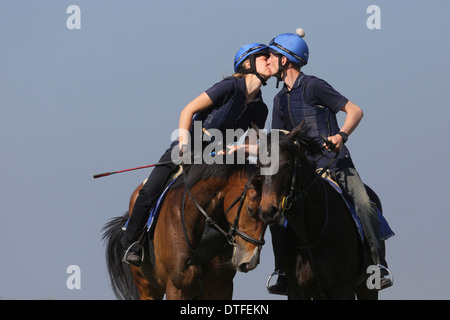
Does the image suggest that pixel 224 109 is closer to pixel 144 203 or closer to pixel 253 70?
pixel 253 70

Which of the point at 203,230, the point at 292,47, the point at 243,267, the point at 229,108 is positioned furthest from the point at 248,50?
the point at 243,267

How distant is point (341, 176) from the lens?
36.2 ft

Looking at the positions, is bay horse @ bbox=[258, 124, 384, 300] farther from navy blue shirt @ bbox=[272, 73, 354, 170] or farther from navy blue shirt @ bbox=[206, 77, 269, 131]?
navy blue shirt @ bbox=[206, 77, 269, 131]

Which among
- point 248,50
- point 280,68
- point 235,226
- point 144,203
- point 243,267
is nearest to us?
point 243,267

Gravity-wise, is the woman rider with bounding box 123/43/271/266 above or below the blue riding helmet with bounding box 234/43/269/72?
below

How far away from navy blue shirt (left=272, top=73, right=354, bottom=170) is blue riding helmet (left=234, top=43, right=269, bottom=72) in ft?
1.75

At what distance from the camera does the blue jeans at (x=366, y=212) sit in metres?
10.7

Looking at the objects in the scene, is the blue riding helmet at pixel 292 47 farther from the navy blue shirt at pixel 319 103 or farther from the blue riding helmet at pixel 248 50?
the navy blue shirt at pixel 319 103

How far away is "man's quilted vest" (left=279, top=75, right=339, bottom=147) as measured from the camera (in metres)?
11.1

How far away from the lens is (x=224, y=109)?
37.2 feet

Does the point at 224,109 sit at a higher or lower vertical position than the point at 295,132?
higher

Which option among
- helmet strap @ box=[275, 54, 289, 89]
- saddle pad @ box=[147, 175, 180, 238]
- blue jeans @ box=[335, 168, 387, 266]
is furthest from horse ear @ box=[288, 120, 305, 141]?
saddle pad @ box=[147, 175, 180, 238]

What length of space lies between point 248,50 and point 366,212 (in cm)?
230

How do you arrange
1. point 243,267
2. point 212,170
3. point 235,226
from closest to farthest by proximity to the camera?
point 243,267 < point 235,226 < point 212,170
